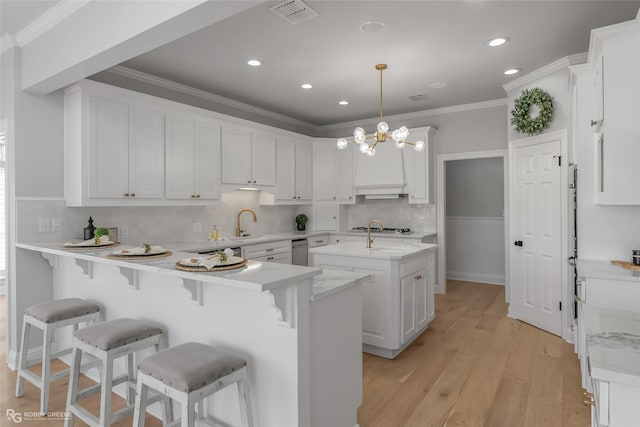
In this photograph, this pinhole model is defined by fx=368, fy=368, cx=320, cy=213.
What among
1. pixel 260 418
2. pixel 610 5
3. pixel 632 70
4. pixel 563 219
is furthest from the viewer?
pixel 563 219

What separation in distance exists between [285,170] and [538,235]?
3.36 metres

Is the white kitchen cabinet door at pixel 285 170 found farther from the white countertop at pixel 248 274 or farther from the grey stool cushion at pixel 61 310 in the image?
the white countertop at pixel 248 274

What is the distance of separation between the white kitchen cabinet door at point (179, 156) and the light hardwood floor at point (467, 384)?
188cm

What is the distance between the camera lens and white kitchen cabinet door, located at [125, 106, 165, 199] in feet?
11.6

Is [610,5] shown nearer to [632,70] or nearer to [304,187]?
[632,70]

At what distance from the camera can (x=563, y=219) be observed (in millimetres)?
3756

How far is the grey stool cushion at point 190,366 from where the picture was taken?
156 centimetres

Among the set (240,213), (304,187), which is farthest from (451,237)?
(240,213)

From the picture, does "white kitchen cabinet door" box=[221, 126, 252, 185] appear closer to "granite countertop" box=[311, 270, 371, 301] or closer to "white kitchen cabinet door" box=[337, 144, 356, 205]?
"white kitchen cabinet door" box=[337, 144, 356, 205]

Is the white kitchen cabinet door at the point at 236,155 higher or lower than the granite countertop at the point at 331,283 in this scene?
higher

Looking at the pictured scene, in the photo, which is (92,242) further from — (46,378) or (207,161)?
(207,161)

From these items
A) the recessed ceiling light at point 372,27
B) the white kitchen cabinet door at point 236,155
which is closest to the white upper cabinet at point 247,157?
the white kitchen cabinet door at point 236,155

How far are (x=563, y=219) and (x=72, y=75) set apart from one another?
4570 millimetres

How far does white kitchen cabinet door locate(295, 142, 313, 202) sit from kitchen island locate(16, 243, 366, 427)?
347 cm
